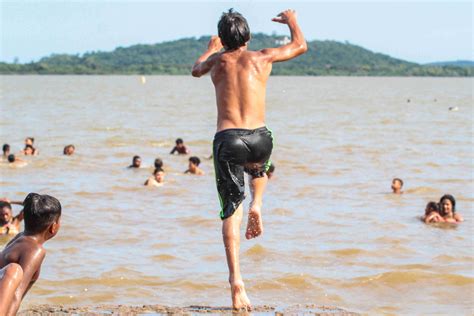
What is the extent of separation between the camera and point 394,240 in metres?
14.5

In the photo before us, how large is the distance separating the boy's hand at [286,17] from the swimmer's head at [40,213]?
231 cm

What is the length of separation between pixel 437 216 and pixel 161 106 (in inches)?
1877

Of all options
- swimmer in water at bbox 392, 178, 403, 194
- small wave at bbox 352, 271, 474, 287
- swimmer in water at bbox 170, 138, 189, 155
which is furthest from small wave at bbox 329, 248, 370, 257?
swimmer in water at bbox 170, 138, 189, 155

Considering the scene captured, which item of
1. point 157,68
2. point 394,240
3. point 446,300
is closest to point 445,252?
point 394,240

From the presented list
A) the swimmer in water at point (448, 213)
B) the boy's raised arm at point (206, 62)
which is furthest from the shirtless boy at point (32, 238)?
the swimmer in water at point (448, 213)

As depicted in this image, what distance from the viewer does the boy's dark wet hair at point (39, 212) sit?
572 cm

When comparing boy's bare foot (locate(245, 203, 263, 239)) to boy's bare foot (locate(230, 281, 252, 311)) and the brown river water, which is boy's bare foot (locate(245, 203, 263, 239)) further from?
the brown river water

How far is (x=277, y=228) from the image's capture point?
602 inches

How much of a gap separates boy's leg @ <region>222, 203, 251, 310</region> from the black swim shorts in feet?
0.20

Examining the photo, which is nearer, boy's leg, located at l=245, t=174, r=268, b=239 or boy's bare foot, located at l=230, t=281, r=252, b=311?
boy's bare foot, located at l=230, t=281, r=252, b=311

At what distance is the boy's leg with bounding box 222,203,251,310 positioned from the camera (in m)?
6.62

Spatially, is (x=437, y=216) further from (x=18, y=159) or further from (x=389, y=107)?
(x=389, y=107)

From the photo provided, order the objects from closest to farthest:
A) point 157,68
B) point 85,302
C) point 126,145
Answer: point 85,302 < point 126,145 < point 157,68

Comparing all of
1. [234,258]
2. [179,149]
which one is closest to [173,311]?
[234,258]
